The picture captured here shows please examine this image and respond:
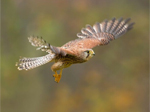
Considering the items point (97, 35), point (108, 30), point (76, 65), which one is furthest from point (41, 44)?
point (76, 65)

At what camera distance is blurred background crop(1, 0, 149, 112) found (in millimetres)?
14500

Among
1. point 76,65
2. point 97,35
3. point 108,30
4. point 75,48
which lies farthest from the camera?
point 76,65

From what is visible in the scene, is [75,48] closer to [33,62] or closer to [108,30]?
[33,62]

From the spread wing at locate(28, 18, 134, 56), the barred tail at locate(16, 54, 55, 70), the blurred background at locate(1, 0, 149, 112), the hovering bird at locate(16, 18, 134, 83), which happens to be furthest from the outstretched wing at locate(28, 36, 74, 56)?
the blurred background at locate(1, 0, 149, 112)

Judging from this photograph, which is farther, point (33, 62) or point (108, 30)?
point (108, 30)

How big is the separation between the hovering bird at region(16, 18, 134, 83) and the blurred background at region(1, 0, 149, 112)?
15.9 ft

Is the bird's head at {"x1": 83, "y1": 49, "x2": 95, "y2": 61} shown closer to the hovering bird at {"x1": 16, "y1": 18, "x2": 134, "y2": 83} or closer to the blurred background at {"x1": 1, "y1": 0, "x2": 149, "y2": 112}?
the hovering bird at {"x1": 16, "y1": 18, "x2": 134, "y2": 83}

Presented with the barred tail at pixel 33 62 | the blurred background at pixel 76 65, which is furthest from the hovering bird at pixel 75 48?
the blurred background at pixel 76 65

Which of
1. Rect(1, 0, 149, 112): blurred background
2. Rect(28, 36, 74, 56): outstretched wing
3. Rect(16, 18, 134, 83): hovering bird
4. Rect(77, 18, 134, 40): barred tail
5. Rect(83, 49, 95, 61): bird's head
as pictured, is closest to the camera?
Rect(28, 36, 74, 56): outstretched wing

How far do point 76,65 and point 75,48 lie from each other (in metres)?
7.57

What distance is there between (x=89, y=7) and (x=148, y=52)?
8.39 ft

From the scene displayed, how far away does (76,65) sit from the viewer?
15367 millimetres

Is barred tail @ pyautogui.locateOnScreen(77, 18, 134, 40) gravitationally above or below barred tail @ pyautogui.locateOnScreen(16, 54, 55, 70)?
above

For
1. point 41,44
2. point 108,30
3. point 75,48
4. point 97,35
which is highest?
point 108,30
